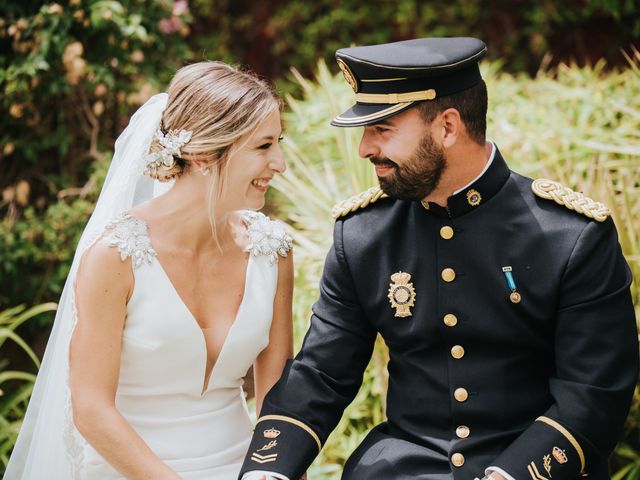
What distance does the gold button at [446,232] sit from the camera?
2514mm

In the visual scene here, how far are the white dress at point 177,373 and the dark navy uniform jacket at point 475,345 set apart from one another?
0.65 ft

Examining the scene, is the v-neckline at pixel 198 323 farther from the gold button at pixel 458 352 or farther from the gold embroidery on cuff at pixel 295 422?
the gold button at pixel 458 352

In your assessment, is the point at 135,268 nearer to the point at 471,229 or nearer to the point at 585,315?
the point at 471,229

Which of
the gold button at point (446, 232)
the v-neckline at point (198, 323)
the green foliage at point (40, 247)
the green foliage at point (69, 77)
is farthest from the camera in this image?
the green foliage at point (40, 247)

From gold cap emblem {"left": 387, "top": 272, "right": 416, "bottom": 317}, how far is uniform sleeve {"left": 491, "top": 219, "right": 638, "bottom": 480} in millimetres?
409

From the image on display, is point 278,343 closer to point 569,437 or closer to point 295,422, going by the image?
point 295,422

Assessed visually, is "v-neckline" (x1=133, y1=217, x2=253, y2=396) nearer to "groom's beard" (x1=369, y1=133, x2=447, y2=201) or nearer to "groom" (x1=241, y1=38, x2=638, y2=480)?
"groom" (x1=241, y1=38, x2=638, y2=480)

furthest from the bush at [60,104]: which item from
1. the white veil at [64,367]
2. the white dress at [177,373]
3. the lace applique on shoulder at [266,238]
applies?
the white dress at [177,373]

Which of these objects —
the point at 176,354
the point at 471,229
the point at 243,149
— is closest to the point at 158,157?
the point at 243,149

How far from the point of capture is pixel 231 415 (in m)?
2.79

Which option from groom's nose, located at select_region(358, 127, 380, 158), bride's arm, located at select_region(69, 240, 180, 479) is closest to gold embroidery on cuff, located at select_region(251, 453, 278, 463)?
bride's arm, located at select_region(69, 240, 180, 479)

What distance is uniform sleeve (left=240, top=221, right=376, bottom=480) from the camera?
2496mm

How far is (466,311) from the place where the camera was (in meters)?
2.46

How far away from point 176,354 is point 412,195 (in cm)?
83
